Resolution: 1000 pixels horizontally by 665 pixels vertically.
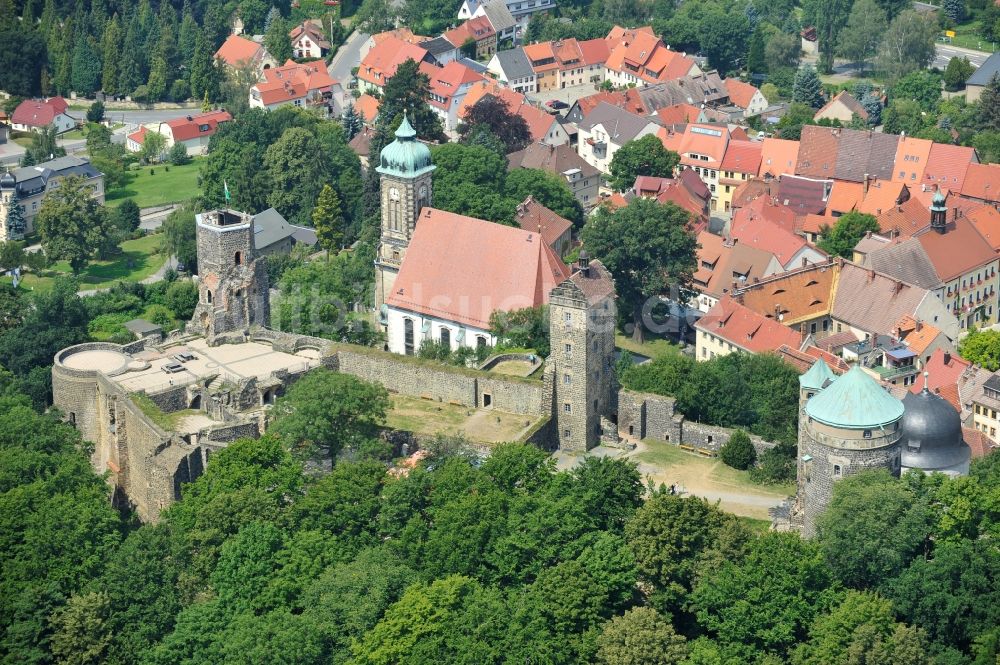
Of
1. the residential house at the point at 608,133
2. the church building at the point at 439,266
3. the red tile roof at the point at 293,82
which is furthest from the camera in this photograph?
the red tile roof at the point at 293,82

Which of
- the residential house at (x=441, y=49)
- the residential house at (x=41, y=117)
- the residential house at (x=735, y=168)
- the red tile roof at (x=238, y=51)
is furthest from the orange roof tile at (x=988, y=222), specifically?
the residential house at (x=41, y=117)

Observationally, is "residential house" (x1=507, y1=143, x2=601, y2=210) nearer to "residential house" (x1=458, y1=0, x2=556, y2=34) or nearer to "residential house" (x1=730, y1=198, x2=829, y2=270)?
"residential house" (x1=730, y1=198, x2=829, y2=270)

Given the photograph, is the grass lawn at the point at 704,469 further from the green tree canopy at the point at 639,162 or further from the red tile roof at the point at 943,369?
the green tree canopy at the point at 639,162

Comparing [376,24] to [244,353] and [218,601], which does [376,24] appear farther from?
[218,601]

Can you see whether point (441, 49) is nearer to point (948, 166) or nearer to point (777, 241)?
point (948, 166)

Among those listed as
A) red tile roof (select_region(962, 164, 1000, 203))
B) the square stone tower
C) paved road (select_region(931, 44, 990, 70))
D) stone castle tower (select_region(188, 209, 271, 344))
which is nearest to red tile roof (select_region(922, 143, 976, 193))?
red tile roof (select_region(962, 164, 1000, 203))
